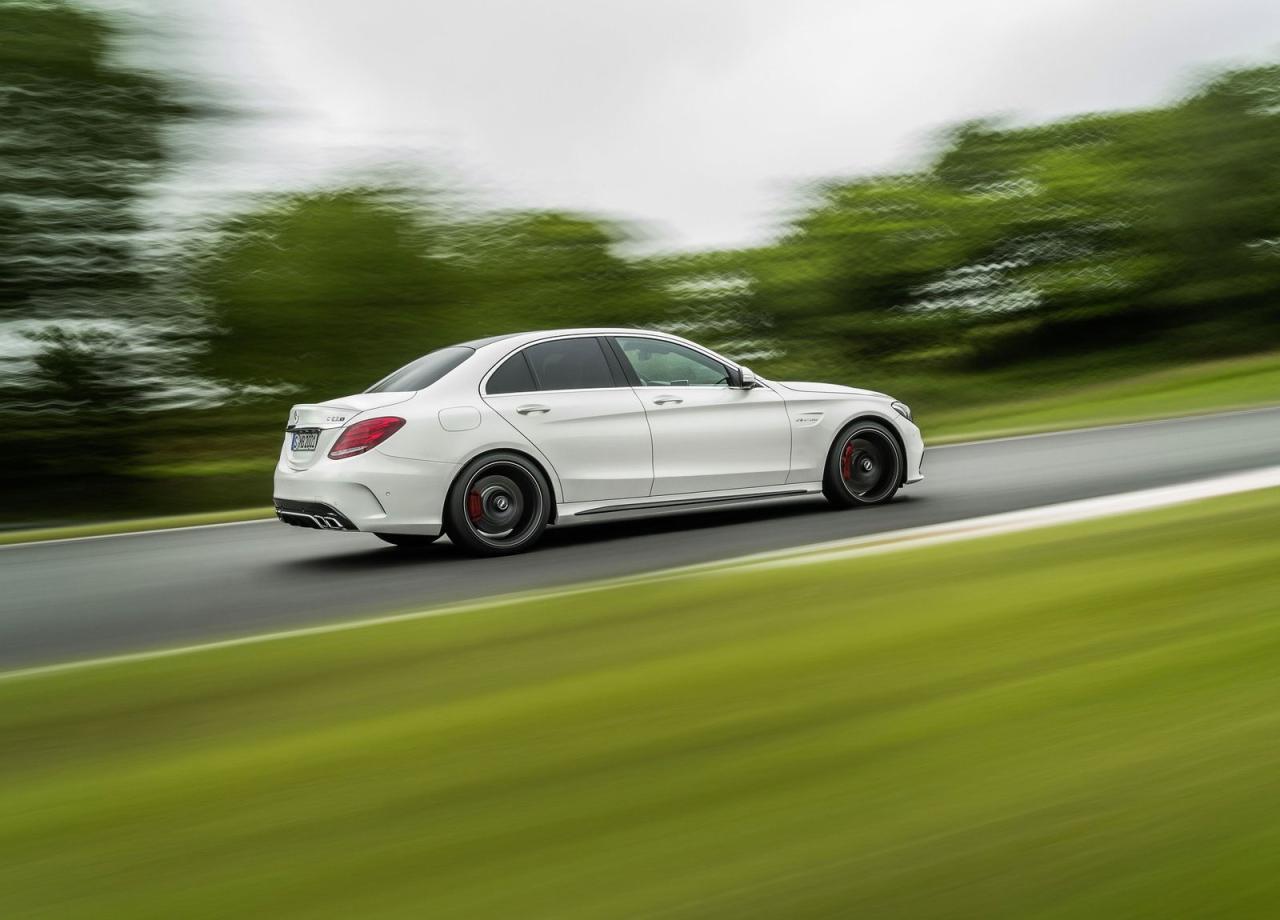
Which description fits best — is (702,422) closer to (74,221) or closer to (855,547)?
(855,547)

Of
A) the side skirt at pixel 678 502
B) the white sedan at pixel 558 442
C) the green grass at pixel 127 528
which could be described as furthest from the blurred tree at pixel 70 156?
the side skirt at pixel 678 502

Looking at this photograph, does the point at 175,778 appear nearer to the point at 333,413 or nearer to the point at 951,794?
the point at 951,794

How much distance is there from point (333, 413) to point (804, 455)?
3550 mm

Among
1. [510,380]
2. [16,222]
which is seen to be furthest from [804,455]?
[16,222]

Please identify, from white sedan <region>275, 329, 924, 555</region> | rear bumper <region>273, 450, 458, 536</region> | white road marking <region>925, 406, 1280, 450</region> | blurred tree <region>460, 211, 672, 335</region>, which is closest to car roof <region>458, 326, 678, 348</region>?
white sedan <region>275, 329, 924, 555</region>

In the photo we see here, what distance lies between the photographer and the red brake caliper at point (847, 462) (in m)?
10.6

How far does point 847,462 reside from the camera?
10617 millimetres

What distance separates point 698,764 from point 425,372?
602 cm

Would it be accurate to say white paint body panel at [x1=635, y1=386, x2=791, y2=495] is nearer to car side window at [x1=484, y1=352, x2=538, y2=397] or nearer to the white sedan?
the white sedan

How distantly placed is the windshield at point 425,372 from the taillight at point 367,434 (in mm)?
462

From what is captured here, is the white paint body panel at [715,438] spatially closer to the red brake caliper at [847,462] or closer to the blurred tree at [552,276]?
the red brake caliper at [847,462]

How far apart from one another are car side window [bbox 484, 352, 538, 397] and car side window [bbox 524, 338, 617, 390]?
55 mm

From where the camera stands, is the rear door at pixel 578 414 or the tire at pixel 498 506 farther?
the rear door at pixel 578 414

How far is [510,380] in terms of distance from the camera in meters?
9.38
